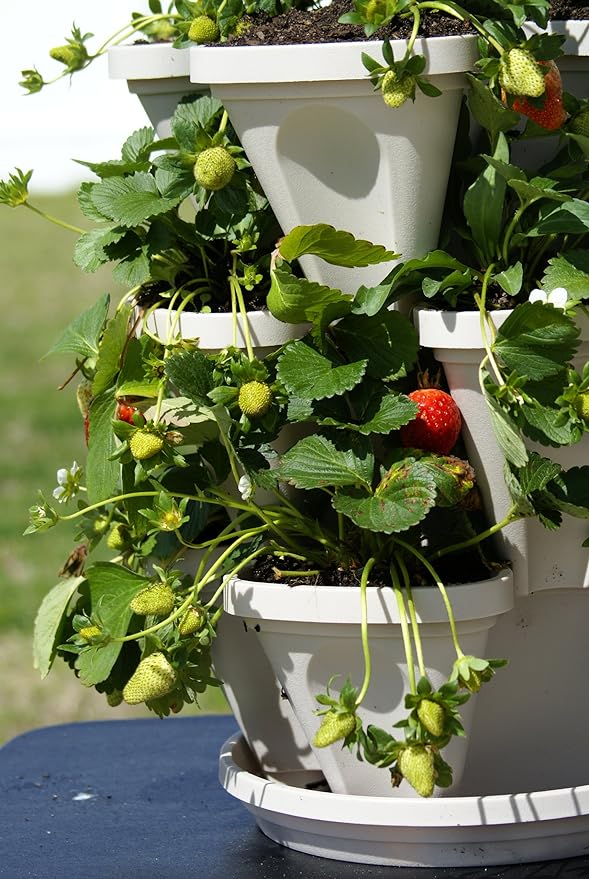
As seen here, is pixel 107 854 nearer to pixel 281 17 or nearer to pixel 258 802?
pixel 258 802

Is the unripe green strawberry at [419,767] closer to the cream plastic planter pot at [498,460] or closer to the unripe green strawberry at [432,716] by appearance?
the unripe green strawberry at [432,716]

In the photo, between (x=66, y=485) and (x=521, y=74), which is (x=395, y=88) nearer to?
(x=521, y=74)

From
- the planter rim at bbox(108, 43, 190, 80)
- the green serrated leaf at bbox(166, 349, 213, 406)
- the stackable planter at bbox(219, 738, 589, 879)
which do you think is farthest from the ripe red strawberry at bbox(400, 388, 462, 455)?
the planter rim at bbox(108, 43, 190, 80)

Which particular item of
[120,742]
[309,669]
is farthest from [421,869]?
[120,742]

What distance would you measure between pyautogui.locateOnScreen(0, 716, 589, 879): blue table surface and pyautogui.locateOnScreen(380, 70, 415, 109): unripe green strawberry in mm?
515

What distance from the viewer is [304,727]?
955 millimetres

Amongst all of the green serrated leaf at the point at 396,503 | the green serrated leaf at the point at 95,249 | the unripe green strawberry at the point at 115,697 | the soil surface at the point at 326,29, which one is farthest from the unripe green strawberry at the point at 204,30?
the unripe green strawberry at the point at 115,697

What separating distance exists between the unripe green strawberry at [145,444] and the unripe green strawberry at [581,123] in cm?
35

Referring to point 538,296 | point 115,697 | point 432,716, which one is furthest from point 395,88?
point 115,697

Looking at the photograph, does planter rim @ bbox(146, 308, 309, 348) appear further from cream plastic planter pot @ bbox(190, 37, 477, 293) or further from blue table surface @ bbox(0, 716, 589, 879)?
blue table surface @ bbox(0, 716, 589, 879)

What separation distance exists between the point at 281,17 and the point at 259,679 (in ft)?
1.62

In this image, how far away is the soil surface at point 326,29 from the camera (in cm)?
87

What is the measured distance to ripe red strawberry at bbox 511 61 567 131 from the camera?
867 mm

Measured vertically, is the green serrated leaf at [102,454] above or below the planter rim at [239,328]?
below
